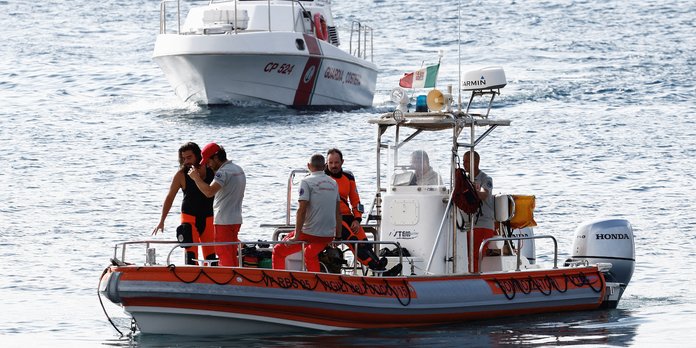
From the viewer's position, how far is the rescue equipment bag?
1416 centimetres

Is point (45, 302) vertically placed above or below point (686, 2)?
below

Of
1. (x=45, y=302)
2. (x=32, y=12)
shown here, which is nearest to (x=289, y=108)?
(x=45, y=302)

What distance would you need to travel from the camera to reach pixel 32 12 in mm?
56938

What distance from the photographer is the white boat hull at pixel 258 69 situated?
33500mm

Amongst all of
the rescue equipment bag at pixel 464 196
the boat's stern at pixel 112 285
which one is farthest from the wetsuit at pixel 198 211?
the rescue equipment bag at pixel 464 196

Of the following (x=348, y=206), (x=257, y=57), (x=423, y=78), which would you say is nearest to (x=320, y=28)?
(x=257, y=57)

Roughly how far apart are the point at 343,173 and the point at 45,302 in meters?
4.45

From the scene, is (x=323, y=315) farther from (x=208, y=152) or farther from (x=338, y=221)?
(x=208, y=152)

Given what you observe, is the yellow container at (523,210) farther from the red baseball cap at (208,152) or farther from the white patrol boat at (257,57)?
the white patrol boat at (257,57)

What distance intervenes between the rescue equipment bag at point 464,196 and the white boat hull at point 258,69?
19.6m

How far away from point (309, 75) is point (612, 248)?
19279mm

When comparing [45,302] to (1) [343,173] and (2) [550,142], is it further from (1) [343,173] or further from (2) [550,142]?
(2) [550,142]

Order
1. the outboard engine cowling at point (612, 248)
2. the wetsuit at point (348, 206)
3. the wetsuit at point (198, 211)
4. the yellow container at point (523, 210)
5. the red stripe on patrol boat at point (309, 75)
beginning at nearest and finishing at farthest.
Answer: the wetsuit at point (198, 211) < the wetsuit at point (348, 206) < the yellow container at point (523, 210) < the outboard engine cowling at point (612, 248) < the red stripe on patrol boat at point (309, 75)

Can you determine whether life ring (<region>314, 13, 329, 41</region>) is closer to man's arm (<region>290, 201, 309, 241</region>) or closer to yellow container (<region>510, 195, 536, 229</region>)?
yellow container (<region>510, 195, 536, 229</region>)
